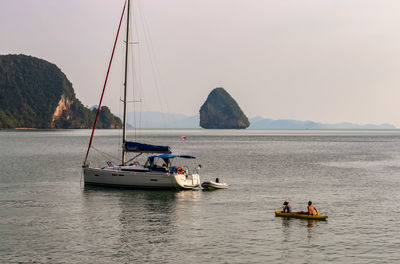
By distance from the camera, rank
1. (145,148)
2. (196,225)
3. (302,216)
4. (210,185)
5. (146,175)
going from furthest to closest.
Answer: (210,185) < (145,148) < (146,175) < (302,216) < (196,225)

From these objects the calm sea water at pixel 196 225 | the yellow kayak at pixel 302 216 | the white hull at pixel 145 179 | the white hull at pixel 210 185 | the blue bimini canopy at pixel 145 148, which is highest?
the blue bimini canopy at pixel 145 148

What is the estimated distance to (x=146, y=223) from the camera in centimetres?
3100

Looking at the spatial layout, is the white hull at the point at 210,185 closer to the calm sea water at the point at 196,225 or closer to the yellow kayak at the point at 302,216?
the calm sea water at the point at 196,225

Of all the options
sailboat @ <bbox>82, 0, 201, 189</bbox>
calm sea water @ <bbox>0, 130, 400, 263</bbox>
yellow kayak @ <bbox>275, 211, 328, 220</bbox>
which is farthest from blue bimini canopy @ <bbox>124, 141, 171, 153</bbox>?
yellow kayak @ <bbox>275, 211, 328, 220</bbox>

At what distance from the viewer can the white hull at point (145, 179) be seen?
43.8m

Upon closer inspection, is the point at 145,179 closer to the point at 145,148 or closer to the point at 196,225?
the point at 145,148

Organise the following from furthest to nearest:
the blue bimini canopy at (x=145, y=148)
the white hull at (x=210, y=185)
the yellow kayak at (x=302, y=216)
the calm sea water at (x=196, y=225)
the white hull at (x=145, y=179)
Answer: the white hull at (x=210, y=185) < the blue bimini canopy at (x=145, y=148) < the white hull at (x=145, y=179) < the yellow kayak at (x=302, y=216) < the calm sea water at (x=196, y=225)

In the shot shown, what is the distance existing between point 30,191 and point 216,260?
90.7ft

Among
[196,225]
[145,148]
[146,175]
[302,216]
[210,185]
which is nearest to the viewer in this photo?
[196,225]

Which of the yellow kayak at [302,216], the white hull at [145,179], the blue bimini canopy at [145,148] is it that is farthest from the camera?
the blue bimini canopy at [145,148]

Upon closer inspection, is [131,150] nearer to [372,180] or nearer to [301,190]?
[301,190]

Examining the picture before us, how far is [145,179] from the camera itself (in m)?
43.9

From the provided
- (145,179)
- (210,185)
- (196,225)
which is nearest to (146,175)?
(145,179)

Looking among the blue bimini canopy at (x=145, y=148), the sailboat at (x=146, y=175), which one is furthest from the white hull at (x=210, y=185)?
the blue bimini canopy at (x=145, y=148)
